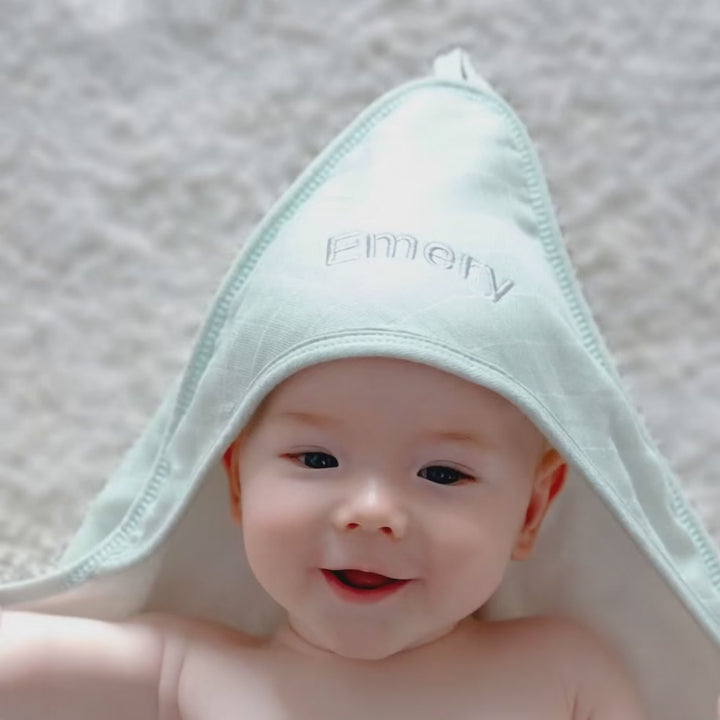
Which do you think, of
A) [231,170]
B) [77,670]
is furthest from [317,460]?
[231,170]

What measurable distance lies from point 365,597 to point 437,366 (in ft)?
0.55

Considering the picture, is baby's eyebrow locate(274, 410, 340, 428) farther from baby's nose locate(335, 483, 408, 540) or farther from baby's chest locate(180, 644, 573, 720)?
baby's chest locate(180, 644, 573, 720)

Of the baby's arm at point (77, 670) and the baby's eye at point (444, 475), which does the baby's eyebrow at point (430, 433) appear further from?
A: the baby's arm at point (77, 670)

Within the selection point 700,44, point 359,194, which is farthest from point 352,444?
point 700,44

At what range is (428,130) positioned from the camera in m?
1.05

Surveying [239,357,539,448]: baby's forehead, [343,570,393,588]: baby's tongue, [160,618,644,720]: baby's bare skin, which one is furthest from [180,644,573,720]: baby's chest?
[239,357,539,448]: baby's forehead

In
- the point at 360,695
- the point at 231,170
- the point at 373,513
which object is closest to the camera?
the point at 373,513

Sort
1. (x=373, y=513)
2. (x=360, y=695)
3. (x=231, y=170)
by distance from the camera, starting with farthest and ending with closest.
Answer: (x=231, y=170), (x=360, y=695), (x=373, y=513)

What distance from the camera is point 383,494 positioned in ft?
3.03

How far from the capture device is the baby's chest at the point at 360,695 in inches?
40.3

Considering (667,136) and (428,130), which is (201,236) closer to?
(428,130)

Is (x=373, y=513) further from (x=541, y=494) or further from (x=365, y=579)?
(x=541, y=494)

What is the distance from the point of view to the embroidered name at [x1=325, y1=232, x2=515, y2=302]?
95 cm

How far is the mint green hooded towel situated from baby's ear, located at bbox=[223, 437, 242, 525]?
0.7 inches
